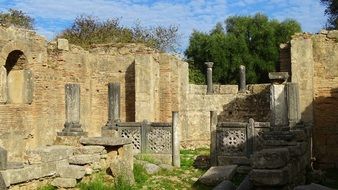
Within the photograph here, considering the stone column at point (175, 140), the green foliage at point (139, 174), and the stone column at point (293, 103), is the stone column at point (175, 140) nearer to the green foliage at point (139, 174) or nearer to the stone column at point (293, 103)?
the green foliage at point (139, 174)

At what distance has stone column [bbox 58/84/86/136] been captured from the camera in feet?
33.5

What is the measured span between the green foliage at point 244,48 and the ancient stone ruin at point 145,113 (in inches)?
635

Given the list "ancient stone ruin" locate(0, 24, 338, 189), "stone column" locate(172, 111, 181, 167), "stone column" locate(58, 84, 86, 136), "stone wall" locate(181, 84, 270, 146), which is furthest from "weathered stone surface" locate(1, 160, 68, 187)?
"stone wall" locate(181, 84, 270, 146)

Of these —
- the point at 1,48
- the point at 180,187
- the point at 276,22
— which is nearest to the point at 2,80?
the point at 1,48

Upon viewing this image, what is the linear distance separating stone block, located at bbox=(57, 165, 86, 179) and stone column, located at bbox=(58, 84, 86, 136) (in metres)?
1.61

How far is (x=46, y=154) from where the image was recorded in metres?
8.12

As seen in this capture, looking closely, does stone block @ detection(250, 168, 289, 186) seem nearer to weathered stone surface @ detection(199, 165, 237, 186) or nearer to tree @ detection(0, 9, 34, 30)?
weathered stone surface @ detection(199, 165, 237, 186)

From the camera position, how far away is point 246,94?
21641 mm

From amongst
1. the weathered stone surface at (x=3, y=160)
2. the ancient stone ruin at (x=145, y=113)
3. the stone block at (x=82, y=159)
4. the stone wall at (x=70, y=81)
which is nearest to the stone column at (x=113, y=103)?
the ancient stone ruin at (x=145, y=113)

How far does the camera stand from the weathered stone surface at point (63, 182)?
828 cm

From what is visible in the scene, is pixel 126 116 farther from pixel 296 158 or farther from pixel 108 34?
pixel 108 34

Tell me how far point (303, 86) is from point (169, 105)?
6126 millimetres

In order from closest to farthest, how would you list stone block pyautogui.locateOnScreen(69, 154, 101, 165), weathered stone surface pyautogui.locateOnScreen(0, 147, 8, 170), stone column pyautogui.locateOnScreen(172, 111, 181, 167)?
weathered stone surface pyautogui.locateOnScreen(0, 147, 8, 170)
stone block pyautogui.locateOnScreen(69, 154, 101, 165)
stone column pyautogui.locateOnScreen(172, 111, 181, 167)

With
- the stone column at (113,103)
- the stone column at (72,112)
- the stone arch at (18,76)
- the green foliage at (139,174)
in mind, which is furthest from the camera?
the stone arch at (18,76)
